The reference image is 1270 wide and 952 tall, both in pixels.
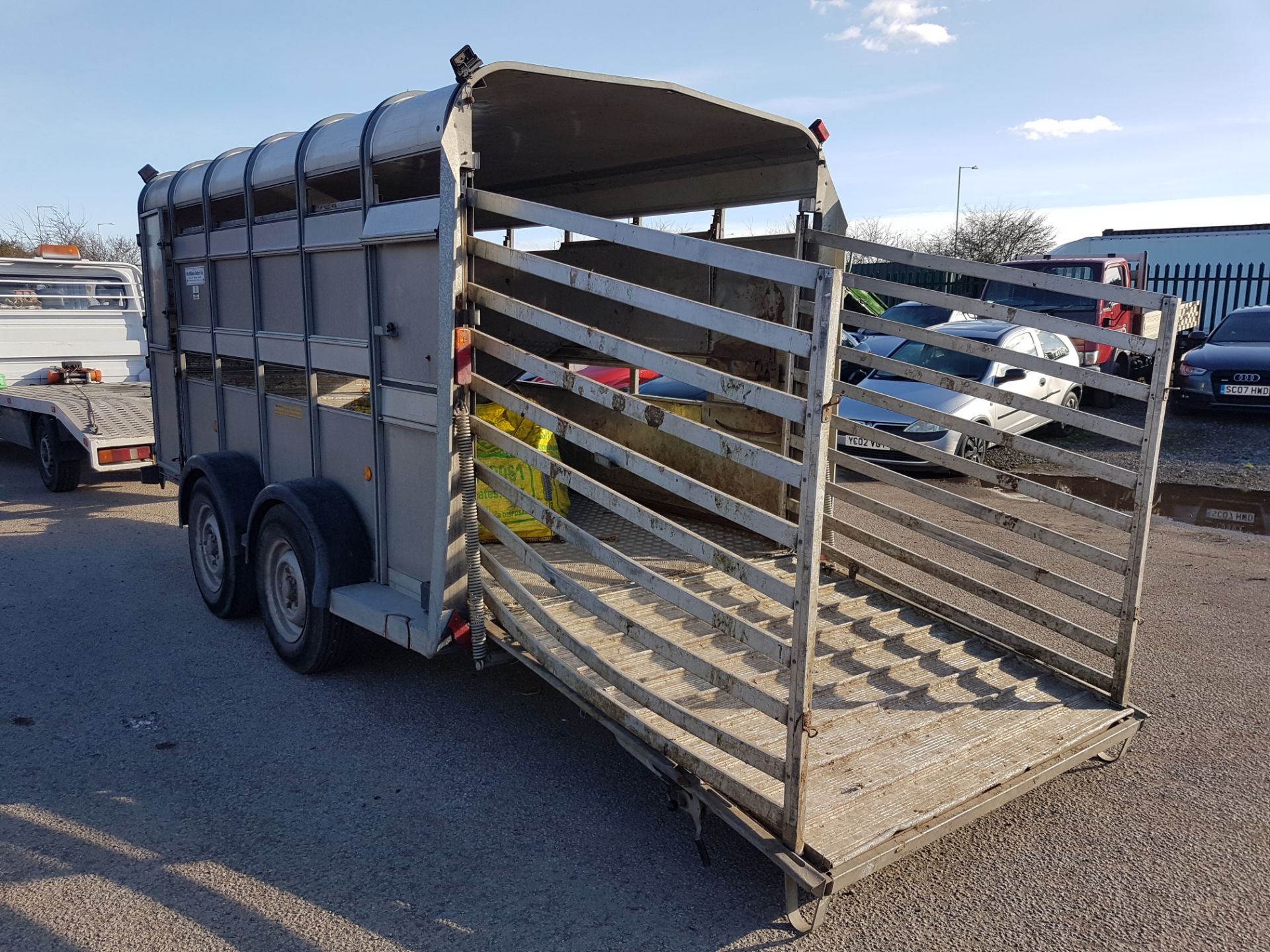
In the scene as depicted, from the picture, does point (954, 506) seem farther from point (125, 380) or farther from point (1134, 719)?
point (125, 380)

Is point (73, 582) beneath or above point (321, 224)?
beneath

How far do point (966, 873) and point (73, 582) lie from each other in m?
6.24

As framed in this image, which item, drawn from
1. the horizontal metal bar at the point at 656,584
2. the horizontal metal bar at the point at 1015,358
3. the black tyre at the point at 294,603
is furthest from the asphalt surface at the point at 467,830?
the horizontal metal bar at the point at 1015,358

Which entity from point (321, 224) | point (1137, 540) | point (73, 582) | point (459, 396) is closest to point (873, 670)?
point (1137, 540)

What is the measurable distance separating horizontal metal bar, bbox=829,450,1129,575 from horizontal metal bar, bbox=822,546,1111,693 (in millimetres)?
452

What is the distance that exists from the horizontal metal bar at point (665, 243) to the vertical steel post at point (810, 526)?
101mm

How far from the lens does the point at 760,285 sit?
18.8ft

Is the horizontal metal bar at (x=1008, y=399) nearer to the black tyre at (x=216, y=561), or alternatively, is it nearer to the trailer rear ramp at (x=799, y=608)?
the trailer rear ramp at (x=799, y=608)

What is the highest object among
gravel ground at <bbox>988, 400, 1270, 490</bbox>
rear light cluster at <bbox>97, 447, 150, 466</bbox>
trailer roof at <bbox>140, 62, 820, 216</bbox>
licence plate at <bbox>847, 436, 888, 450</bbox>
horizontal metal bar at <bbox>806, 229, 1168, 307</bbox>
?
trailer roof at <bbox>140, 62, 820, 216</bbox>

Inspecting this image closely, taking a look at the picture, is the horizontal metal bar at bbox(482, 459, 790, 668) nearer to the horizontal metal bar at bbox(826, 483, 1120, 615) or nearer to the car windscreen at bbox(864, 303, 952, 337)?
the horizontal metal bar at bbox(826, 483, 1120, 615)

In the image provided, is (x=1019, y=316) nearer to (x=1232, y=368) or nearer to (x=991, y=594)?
(x=991, y=594)

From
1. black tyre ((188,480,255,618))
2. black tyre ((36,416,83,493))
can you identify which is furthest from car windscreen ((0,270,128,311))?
black tyre ((188,480,255,618))

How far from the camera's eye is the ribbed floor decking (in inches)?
127

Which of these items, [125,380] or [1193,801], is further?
[125,380]
